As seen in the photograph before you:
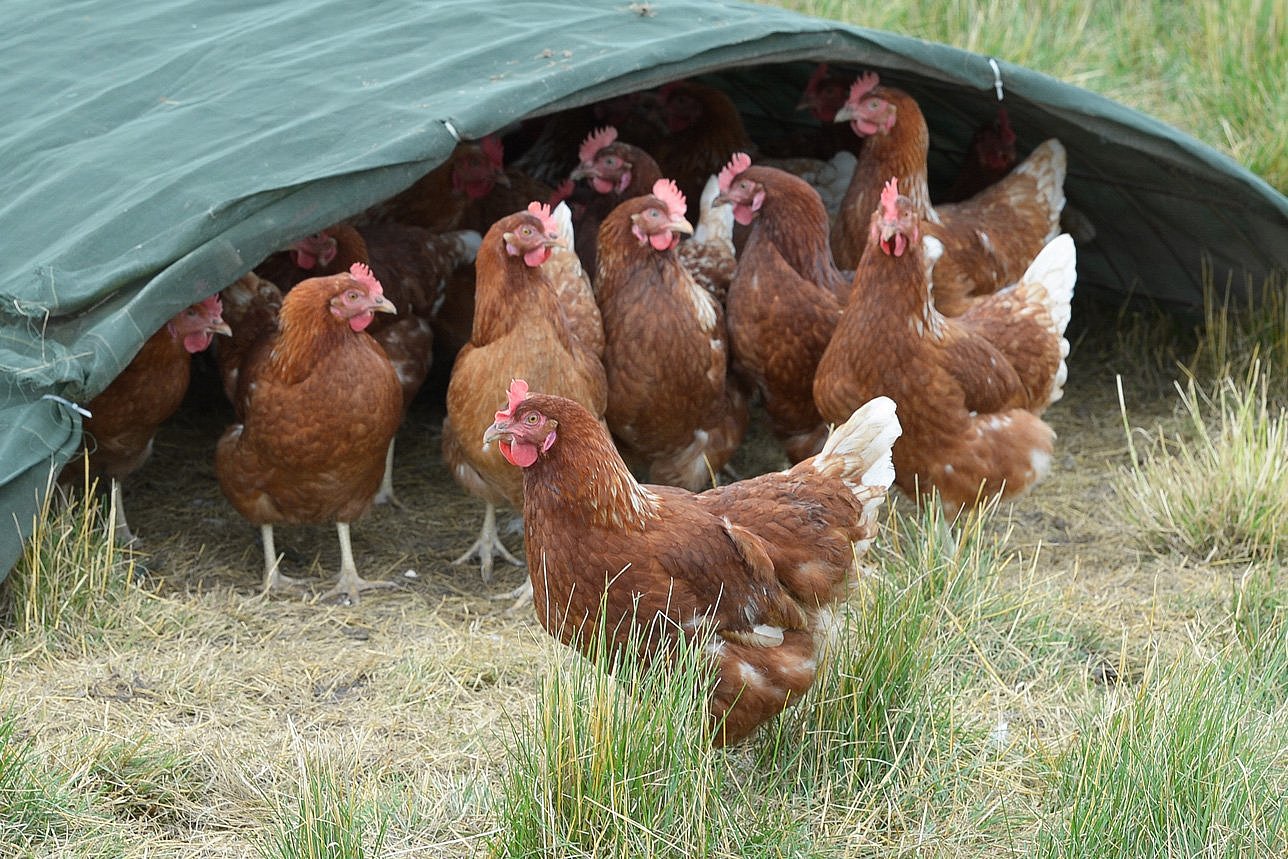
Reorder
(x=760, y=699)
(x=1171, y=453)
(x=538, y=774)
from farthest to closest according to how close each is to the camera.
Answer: (x=1171, y=453)
(x=760, y=699)
(x=538, y=774)

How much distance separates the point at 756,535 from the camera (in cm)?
352

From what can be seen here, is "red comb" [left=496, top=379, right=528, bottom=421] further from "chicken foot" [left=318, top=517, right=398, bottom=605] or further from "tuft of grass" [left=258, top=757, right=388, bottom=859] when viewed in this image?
"chicken foot" [left=318, top=517, right=398, bottom=605]

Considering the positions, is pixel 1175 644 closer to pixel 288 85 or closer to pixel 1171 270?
pixel 1171 270

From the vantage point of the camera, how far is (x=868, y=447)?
12.1ft

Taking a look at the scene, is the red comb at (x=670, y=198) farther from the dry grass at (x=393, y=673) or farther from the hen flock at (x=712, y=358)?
the dry grass at (x=393, y=673)

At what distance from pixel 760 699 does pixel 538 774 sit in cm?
70

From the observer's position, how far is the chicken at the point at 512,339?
4547 mm

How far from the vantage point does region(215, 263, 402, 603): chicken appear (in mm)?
4547

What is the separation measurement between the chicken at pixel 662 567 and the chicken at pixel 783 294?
5.26ft

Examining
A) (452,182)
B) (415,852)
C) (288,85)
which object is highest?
(288,85)

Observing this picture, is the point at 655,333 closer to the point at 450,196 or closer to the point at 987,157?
the point at 450,196

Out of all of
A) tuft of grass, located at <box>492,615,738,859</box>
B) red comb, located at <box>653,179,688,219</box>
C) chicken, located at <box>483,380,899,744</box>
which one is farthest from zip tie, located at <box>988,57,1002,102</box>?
tuft of grass, located at <box>492,615,738,859</box>

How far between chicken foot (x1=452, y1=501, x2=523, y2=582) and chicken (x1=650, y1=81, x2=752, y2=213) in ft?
7.40

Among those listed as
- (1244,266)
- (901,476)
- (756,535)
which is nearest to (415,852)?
(756,535)
